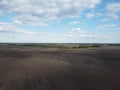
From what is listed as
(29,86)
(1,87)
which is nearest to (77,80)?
(29,86)

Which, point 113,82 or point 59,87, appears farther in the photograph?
point 113,82

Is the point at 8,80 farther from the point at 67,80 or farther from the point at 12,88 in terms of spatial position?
the point at 67,80

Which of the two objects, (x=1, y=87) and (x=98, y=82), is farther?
(x=98, y=82)

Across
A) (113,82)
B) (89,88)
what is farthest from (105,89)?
(113,82)

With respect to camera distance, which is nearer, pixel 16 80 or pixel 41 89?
pixel 41 89

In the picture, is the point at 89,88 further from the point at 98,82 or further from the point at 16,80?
the point at 16,80

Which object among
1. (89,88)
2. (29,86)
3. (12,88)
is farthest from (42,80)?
(89,88)

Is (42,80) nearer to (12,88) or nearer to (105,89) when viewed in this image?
(12,88)
